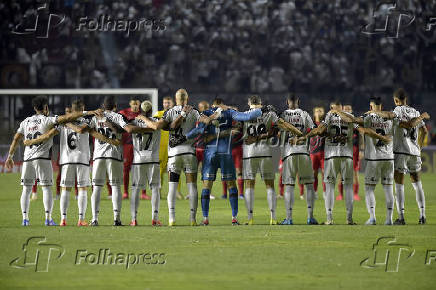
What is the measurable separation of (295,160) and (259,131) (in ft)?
2.23

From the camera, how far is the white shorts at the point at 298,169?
1288 cm

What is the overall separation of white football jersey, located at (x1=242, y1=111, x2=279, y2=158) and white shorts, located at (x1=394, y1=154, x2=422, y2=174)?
189 centimetres

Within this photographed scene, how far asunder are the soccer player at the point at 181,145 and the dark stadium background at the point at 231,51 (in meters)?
17.8

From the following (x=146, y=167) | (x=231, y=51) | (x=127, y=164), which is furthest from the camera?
(x=231, y=51)

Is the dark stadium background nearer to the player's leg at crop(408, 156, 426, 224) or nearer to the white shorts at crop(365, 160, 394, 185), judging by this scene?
the player's leg at crop(408, 156, 426, 224)

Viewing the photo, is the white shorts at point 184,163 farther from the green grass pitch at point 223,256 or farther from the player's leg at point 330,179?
the player's leg at point 330,179

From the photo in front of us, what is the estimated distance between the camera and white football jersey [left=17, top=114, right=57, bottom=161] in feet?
41.1

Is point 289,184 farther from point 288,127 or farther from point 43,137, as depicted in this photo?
point 43,137

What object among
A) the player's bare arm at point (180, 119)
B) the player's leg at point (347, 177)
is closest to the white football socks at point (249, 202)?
the player's leg at point (347, 177)

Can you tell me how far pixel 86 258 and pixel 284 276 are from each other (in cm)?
225

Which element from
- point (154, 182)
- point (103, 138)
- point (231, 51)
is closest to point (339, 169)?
point (154, 182)

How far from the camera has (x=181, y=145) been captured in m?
12.6

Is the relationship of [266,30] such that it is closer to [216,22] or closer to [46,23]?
[216,22]

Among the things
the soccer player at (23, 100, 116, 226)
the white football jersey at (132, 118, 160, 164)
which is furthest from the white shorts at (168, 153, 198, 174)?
the soccer player at (23, 100, 116, 226)
